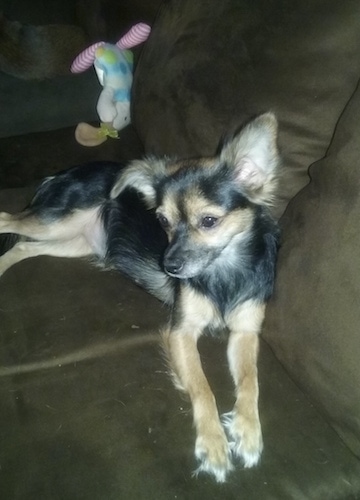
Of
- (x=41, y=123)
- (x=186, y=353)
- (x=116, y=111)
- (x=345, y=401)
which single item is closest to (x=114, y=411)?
(x=186, y=353)

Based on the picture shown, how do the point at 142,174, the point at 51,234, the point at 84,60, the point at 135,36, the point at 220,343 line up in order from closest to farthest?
1. the point at 220,343
2. the point at 142,174
3. the point at 51,234
4. the point at 135,36
5. the point at 84,60

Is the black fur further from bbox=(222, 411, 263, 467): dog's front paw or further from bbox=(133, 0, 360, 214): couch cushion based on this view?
bbox=(222, 411, 263, 467): dog's front paw

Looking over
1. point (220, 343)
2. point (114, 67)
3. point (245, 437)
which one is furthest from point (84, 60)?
point (245, 437)

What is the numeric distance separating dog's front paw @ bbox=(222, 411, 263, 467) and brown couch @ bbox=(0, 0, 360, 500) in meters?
0.03

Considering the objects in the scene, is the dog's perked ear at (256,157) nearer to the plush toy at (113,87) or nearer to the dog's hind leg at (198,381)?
the dog's hind leg at (198,381)

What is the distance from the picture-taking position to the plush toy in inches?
105

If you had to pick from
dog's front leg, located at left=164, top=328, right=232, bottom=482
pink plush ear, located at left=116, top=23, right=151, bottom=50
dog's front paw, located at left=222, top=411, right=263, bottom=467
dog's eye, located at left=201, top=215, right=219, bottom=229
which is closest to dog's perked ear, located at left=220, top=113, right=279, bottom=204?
dog's eye, located at left=201, top=215, right=219, bottom=229

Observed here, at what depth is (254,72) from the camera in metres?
1.76

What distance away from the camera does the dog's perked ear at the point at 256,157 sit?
155cm

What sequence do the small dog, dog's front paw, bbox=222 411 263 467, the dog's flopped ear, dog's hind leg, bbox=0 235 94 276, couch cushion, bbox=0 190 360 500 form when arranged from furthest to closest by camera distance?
dog's hind leg, bbox=0 235 94 276 < the dog's flopped ear < the small dog < dog's front paw, bbox=222 411 263 467 < couch cushion, bbox=0 190 360 500

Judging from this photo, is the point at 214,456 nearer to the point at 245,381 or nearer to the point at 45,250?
the point at 245,381

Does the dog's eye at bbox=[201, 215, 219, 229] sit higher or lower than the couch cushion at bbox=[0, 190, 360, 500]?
higher

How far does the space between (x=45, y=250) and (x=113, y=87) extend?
112 cm

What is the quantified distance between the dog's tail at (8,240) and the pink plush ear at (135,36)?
4.33 feet
